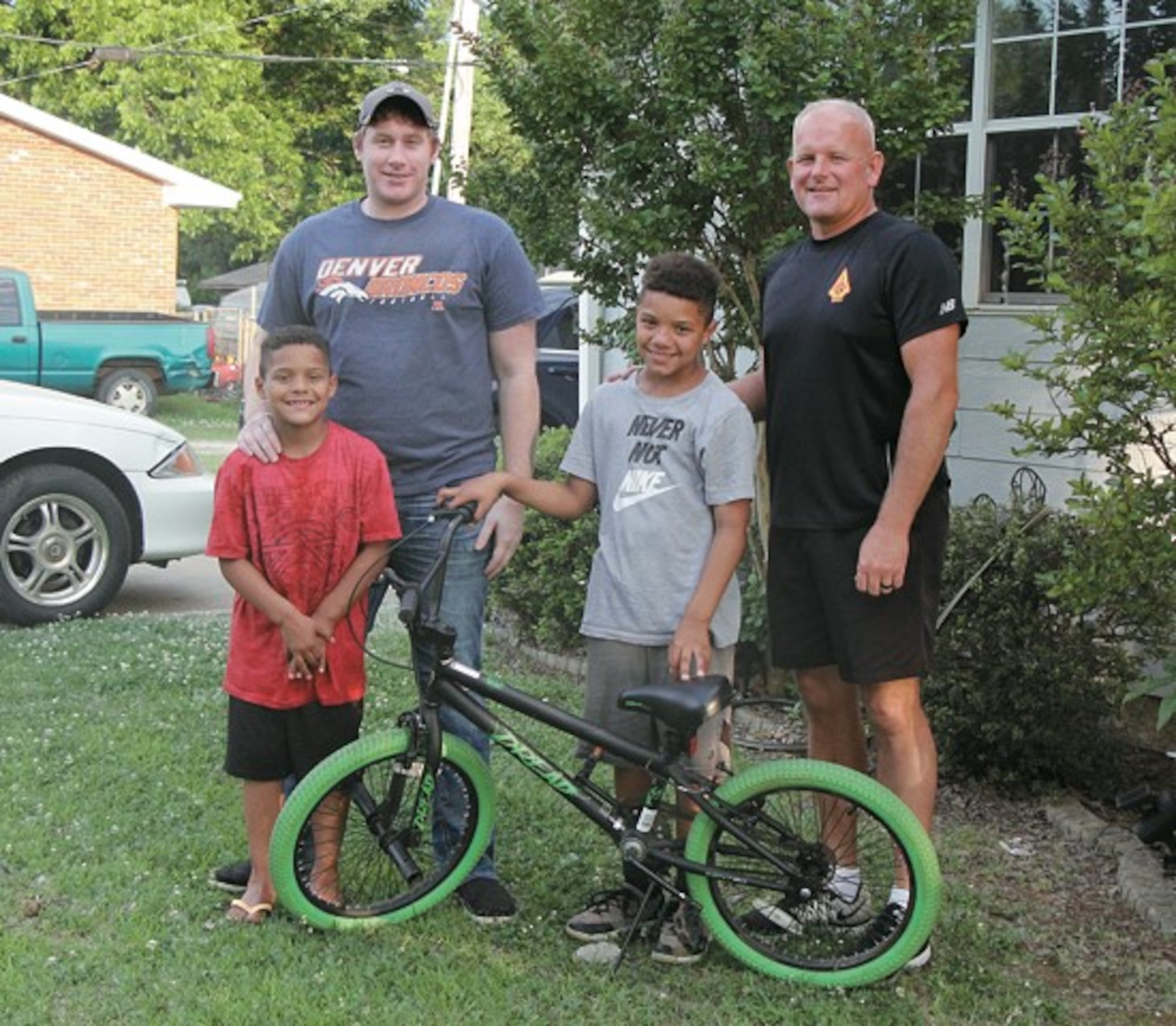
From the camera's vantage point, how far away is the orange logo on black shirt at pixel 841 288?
3.62 meters

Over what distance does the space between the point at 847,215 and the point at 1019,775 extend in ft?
8.01

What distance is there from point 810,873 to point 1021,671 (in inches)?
66.4

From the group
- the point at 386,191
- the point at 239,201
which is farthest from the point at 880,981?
the point at 239,201

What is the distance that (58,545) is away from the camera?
7859mm

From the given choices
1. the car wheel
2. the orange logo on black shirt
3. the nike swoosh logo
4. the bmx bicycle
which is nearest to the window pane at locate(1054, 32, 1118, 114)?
the orange logo on black shirt

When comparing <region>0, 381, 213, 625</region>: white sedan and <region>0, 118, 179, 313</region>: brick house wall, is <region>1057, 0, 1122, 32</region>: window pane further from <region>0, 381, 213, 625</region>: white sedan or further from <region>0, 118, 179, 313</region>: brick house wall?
<region>0, 118, 179, 313</region>: brick house wall

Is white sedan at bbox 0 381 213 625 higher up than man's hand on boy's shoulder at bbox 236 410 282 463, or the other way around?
man's hand on boy's shoulder at bbox 236 410 282 463

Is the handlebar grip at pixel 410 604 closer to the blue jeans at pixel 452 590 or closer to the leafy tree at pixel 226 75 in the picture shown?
the blue jeans at pixel 452 590

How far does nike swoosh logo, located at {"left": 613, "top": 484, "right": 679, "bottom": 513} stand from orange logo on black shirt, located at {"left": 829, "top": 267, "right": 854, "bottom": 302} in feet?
1.88

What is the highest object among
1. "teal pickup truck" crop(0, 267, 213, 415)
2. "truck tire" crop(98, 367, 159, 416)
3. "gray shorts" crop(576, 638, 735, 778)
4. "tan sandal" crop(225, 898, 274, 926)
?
"teal pickup truck" crop(0, 267, 213, 415)

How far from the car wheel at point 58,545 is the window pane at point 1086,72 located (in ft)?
16.1

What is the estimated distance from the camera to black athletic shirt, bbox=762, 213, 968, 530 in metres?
3.54

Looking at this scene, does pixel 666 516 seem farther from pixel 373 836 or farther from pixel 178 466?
pixel 178 466

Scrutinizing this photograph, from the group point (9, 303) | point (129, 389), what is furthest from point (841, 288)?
point (129, 389)
